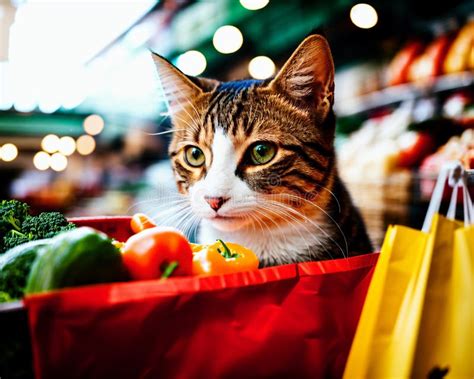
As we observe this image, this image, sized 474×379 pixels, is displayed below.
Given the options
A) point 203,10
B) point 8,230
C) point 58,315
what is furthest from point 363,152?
point 58,315

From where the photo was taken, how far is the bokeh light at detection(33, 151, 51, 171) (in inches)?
88.7

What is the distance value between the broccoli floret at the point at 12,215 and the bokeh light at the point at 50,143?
1017 mm

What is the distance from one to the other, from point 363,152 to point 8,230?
1.98m

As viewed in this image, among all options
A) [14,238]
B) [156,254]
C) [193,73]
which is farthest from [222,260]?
[193,73]

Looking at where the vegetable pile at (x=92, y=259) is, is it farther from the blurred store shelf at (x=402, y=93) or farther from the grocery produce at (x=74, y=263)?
the blurred store shelf at (x=402, y=93)

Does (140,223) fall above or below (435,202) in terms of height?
below

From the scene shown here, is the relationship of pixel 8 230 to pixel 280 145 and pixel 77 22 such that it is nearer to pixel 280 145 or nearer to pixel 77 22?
pixel 280 145

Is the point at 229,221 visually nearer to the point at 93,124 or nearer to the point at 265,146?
the point at 265,146

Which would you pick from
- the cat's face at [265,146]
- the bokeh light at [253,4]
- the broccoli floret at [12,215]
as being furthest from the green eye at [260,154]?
the bokeh light at [253,4]

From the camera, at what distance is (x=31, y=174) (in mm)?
2227

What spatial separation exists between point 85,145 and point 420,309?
1.90 m

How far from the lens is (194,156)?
1.40 meters

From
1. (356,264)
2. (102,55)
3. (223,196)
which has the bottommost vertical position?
(356,264)

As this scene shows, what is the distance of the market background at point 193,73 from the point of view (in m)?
2.15
